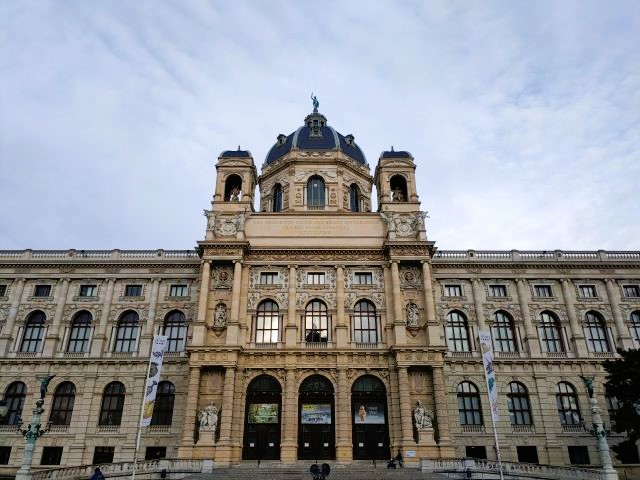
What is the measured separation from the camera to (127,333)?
137 ft

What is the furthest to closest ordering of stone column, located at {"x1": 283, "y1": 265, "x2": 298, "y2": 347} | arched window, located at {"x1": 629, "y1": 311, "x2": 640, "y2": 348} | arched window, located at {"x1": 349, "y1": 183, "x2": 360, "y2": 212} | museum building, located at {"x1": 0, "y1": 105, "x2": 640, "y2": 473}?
1. arched window, located at {"x1": 349, "y1": 183, "x2": 360, "y2": 212}
2. arched window, located at {"x1": 629, "y1": 311, "x2": 640, "y2": 348}
3. stone column, located at {"x1": 283, "y1": 265, "x2": 298, "y2": 347}
4. museum building, located at {"x1": 0, "y1": 105, "x2": 640, "y2": 473}

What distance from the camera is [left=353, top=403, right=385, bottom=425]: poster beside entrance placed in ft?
120

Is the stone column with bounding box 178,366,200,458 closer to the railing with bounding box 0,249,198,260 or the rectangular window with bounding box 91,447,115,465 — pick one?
the rectangular window with bounding box 91,447,115,465

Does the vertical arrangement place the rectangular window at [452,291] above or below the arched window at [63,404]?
above

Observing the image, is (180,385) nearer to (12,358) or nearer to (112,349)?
(112,349)

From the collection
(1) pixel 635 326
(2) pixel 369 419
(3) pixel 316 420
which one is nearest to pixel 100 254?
(3) pixel 316 420

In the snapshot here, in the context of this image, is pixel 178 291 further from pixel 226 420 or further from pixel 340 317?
pixel 340 317

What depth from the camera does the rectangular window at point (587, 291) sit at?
4309cm

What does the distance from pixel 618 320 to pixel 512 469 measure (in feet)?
62.1

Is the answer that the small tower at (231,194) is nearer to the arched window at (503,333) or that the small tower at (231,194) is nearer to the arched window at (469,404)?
the arched window at (469,404)

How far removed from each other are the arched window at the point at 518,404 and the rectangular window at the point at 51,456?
35.2 meters

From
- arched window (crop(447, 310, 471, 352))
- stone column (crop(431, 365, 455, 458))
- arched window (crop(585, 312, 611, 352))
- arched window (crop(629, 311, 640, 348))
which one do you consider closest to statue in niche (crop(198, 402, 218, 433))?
stone column (crop(431, 365, 455, 458))

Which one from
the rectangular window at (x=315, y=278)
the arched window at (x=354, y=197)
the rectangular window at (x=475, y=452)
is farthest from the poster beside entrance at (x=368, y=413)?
the arched window at (x=354, y=197)

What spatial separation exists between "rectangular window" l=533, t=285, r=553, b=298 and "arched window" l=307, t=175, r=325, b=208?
20.8 m
